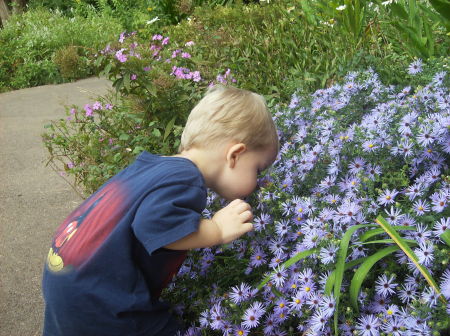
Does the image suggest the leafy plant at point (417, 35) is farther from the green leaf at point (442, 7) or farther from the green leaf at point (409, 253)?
the green leaf at point (409, 253)

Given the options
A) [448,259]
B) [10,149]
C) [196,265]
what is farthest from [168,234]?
[10,149]

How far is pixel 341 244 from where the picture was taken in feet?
4.87

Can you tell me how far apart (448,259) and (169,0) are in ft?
22.3

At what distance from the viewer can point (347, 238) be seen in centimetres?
149

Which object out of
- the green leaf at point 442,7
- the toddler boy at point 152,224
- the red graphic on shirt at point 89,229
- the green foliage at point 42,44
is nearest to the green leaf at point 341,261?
the toddler boy at point 152,224

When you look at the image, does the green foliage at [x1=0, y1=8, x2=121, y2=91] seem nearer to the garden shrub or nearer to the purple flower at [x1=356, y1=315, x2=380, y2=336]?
the garden shrub

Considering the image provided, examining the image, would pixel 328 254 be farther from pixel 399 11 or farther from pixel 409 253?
pixel 399 11

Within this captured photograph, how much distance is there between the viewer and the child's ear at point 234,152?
5.79 feet

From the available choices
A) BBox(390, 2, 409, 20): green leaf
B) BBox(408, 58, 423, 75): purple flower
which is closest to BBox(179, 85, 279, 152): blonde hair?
BBox(408, 58, 423, 75): purple flower

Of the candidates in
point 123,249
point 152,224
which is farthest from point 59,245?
point 152,224

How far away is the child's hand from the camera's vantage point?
169cm

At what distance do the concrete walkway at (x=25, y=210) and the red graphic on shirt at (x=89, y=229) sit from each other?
2.73 ft

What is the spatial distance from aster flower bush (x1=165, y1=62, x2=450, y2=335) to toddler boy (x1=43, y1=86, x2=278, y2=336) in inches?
7.8

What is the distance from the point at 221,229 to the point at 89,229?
429mm
